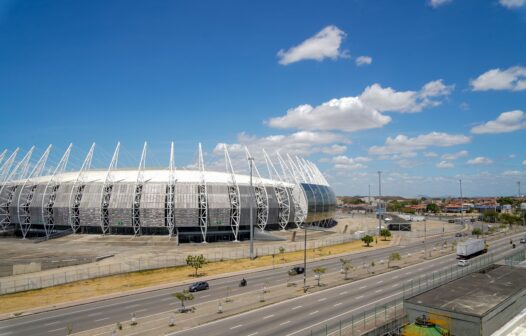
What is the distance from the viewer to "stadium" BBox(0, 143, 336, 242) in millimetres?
93812

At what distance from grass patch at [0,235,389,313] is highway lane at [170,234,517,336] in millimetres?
19622

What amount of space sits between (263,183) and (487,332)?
272 feet

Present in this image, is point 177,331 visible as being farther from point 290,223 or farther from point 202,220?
point 290,223

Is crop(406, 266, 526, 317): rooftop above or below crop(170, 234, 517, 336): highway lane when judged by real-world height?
above

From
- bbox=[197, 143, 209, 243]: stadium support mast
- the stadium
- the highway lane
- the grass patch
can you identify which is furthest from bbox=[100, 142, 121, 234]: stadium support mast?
the highway lane

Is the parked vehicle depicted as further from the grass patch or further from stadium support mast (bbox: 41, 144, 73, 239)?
stadium support mast (bbox: 41, 144, 73, 239)

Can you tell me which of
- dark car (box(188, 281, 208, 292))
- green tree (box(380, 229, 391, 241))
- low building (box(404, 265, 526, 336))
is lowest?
dark car (box(188, 281, 208, 292))

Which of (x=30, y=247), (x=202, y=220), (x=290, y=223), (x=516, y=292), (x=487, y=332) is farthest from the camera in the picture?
(x=290, y=223)

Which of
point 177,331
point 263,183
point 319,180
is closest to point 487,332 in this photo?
point 177,331

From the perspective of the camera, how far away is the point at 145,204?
93938 mm

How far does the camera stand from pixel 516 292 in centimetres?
3400

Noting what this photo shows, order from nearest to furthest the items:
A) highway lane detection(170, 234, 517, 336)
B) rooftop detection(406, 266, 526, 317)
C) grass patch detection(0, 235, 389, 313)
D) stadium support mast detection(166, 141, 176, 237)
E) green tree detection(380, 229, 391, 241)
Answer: rooftop detection(406, 266, 526, 317)
highway lane detection(170, 234, 517, 336)
grass patch detection(0, 235, 389, 313)
stadium support mast detection(166, 141, 176, 237)
green tree detection(380, 229, 391, 241)

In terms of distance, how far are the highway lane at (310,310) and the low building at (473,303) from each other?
7.08 metres

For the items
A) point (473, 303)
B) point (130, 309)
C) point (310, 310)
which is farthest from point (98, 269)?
point (473, 303)
